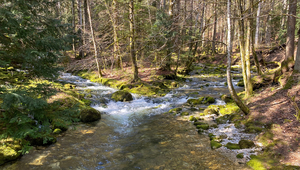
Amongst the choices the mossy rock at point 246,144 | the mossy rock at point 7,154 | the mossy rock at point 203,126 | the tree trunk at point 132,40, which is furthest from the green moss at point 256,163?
the tree trunk at point 132,40

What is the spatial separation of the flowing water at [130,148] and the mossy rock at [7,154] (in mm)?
186

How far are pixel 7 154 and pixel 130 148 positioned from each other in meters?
3.70

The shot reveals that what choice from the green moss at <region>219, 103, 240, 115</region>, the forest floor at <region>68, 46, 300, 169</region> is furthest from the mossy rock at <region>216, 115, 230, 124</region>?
the forest floor at <region>68, 46, 300, 169</region>

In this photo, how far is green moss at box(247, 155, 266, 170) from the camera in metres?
4.49

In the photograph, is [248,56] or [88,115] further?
[88,115]

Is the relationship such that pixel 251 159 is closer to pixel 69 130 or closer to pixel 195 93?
pixel 69 130

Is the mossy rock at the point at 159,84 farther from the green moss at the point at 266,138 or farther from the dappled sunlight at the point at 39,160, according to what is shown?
the dappled sunlight at the point at 39,160

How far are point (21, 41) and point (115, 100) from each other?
7652mm

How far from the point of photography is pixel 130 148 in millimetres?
6273

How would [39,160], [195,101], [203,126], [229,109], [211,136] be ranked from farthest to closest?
[195,101] → [229,109] → [203,126] → [211,136] → [39,160]

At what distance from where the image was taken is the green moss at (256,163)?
4.49 meters

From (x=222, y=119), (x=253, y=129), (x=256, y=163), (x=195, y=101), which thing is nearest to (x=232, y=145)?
(x=256, y=163)

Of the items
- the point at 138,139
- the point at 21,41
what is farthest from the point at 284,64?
the point at 21,41

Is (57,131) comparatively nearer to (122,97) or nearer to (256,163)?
(122,97)
